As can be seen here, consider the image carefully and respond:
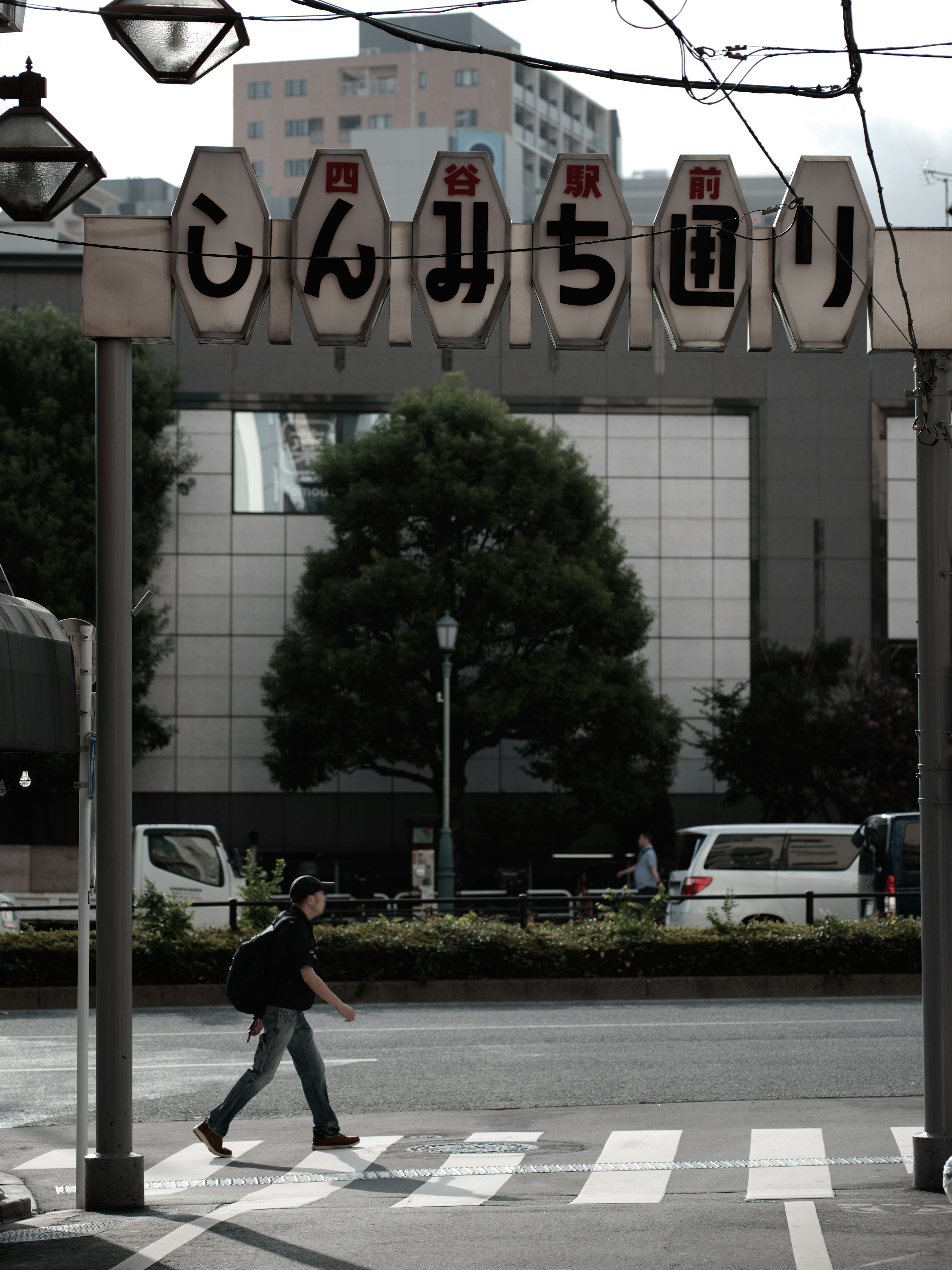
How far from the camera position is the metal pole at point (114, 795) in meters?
7.49

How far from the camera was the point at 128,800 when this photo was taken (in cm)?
775

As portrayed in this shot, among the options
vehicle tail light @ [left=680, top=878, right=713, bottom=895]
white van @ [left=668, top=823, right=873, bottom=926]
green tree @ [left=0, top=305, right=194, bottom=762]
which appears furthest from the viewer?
green tree @ [left=0, top=305, right=194, bottom=762]

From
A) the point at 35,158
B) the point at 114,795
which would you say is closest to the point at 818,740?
the point at 114,795

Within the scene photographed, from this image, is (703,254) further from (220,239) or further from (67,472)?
(67,472)

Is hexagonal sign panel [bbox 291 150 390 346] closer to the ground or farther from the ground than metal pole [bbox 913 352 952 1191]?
farther from the ground

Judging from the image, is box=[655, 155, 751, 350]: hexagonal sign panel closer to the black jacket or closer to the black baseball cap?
the black baseball cap

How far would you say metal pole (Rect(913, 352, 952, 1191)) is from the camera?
7680 mm

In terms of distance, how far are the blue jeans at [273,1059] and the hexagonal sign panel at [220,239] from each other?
4.08 m

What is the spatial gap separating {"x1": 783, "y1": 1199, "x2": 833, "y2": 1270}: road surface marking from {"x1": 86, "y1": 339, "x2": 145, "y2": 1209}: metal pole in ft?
10.4

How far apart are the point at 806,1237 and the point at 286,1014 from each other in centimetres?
364

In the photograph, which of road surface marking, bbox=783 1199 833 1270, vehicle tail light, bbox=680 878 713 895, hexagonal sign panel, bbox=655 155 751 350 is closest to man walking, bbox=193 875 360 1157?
road surface marking, bbox=783 1199 833 1270

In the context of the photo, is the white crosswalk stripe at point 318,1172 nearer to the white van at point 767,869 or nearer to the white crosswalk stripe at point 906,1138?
the white crosswalk stripe at point 906,1138

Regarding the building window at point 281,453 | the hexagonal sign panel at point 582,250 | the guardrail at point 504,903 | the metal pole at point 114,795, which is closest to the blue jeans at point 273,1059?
the metal pole at point 114,795

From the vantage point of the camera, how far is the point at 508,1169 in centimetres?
871
